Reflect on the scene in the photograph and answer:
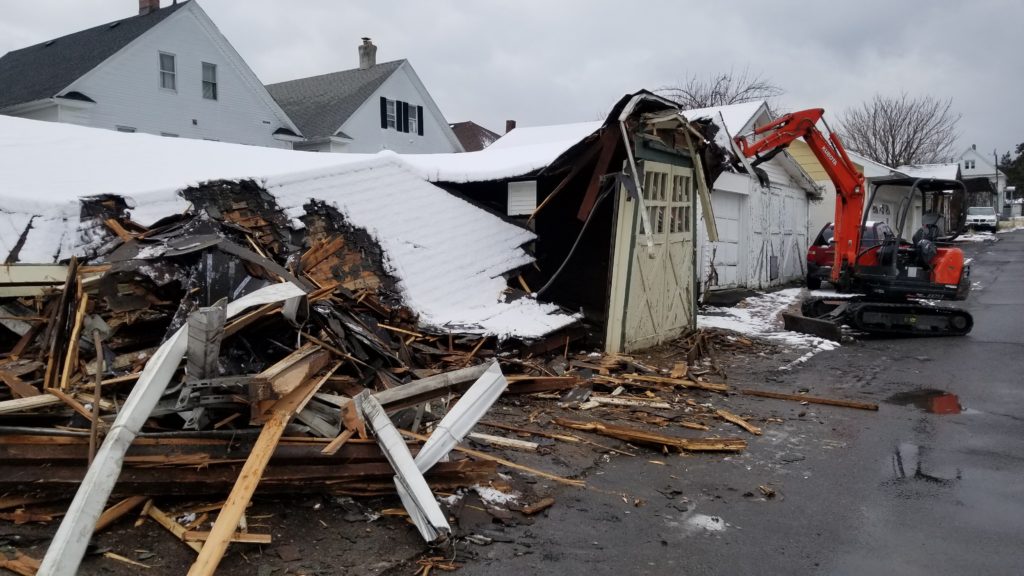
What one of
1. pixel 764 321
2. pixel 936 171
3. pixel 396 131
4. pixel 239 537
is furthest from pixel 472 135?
pixel 239 537

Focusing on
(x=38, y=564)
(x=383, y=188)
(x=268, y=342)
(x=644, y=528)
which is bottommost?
(x=644, y=528)

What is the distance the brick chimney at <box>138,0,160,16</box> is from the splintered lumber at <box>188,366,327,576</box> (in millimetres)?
24369

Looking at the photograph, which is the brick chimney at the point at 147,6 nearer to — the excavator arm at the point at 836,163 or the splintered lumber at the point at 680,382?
the excavator arm at the point at 836,163

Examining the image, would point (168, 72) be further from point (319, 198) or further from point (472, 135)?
point (472, 135)

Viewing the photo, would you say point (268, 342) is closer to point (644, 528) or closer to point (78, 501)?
point (78, 501)

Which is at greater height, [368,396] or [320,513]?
[368,396]

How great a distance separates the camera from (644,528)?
4441mm

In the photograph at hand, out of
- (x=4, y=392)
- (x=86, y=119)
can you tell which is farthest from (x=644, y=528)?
(x=86, y=119)

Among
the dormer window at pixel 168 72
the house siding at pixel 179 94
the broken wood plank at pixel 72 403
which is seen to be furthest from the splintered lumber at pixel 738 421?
the dormer window at pixel 168 72

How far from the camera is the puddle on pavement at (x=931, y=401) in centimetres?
771

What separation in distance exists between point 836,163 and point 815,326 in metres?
3.34

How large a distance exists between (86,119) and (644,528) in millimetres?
22043

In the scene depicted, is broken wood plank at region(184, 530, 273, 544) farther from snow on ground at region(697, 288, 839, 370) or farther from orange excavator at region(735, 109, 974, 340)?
orange excavator at region(735, 109, 974, 340)

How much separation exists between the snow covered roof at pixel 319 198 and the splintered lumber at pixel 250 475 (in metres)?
3.33
